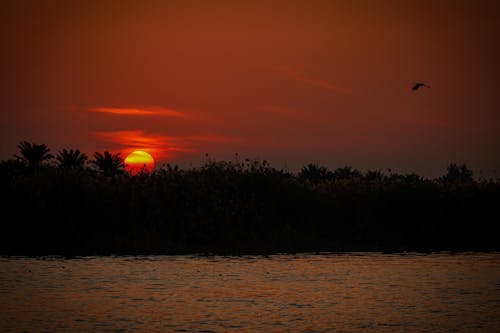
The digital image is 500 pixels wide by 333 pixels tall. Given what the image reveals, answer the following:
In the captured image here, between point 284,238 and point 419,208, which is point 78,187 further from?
point 419,208

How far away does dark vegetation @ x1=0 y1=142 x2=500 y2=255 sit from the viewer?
43.9 metres

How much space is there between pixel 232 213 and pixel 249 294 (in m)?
18.7

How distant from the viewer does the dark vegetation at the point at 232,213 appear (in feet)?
144

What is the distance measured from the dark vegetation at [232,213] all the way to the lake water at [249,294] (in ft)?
15.4

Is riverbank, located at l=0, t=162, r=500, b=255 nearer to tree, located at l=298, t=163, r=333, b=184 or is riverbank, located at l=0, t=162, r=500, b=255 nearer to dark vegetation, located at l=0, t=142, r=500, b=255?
dark vegetation, located at l=0, t=142, r=500, b=255

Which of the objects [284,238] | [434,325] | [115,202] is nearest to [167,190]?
[115,202]

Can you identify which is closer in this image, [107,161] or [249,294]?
[249,294]

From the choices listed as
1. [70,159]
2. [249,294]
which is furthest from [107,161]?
[249,294]

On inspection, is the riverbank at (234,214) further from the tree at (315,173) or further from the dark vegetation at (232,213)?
the tree at (315,173)

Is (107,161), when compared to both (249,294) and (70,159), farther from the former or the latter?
(249,294)

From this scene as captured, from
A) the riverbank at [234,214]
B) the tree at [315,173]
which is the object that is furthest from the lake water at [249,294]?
the tree at [315,173]

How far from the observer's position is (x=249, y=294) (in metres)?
27.5

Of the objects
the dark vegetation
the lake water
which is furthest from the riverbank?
the lake water

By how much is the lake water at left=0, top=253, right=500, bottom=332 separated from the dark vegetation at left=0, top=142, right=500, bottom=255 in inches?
184
